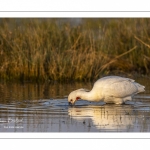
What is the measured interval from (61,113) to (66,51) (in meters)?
6.28

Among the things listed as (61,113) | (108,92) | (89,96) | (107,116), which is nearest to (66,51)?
(89,96)

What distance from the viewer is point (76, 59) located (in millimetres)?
18016

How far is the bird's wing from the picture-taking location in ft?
45.0

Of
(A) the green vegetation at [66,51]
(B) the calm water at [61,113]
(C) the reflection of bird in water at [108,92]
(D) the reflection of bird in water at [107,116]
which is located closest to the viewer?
(B) the calm water at [61,113]

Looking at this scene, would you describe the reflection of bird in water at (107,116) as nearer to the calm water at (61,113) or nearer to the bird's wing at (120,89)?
the calm water at (61,113)

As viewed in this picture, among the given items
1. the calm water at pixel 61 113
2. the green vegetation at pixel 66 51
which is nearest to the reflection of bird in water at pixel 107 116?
the calm water at pixel 61 113

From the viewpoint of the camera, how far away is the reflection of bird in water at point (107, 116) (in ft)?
35.8

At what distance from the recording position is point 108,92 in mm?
13742

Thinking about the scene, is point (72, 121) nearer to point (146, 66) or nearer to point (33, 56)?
point (33, 56)

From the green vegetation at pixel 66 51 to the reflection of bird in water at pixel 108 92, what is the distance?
137 inches

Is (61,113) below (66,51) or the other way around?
below

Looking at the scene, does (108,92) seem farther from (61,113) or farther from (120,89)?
(61,113)

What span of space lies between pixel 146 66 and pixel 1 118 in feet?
28.5

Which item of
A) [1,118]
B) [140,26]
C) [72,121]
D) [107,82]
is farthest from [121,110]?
[140,26]
